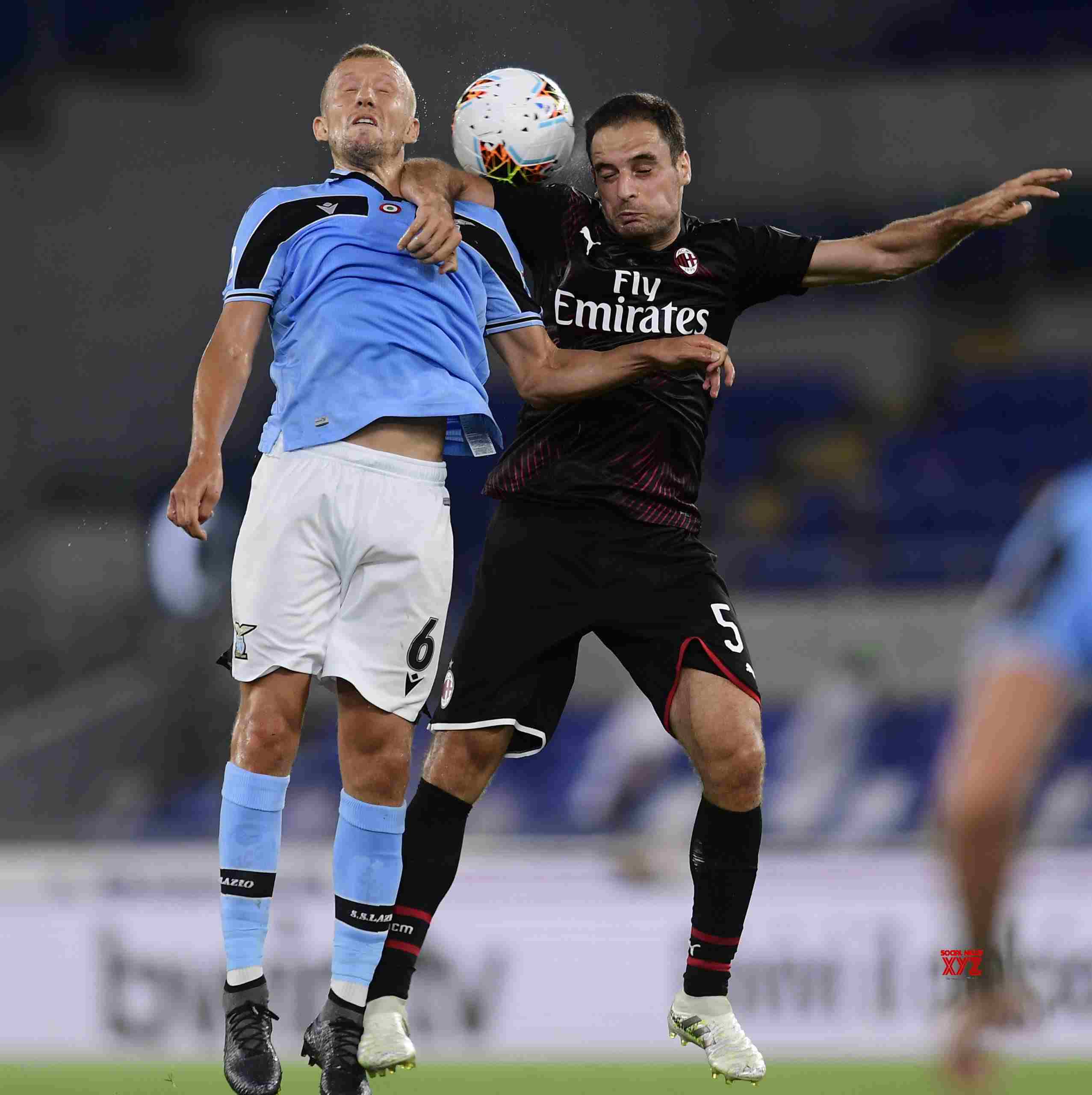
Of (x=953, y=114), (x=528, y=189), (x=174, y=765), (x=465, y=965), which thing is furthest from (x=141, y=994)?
(x=953, y=114)

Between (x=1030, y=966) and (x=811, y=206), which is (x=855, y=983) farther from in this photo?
(x=811, y=206)

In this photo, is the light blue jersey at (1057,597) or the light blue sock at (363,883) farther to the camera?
the light blue sock at (363,883)

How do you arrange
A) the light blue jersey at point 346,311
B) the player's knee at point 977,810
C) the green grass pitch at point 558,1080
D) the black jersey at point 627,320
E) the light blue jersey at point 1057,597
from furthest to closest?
the green grass pitch at point 558,1080 < the black jersey at point 627,320 < the light blue jersey at point 346,311 < the light blue jersey at point 1057,597 < the player's knee at point 977,810

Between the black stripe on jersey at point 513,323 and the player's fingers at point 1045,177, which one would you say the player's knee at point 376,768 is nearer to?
the black stripe on jersey at point 513,323

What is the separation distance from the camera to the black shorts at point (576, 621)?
3.66m

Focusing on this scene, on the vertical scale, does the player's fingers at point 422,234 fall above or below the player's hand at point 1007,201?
below

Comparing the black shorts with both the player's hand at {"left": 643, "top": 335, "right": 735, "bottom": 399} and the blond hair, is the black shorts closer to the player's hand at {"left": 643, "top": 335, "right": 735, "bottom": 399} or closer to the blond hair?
the player's hand at {"left": 643, "top": 335, "right": 735, "bottom": 399}

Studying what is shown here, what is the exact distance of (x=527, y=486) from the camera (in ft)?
12.5

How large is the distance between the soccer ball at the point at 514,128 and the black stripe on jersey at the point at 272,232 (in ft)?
1.44

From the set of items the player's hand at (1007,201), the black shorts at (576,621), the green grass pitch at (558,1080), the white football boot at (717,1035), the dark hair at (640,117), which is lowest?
the green grass pitch at (558,1080)

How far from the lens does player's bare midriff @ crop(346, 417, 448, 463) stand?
139 inches

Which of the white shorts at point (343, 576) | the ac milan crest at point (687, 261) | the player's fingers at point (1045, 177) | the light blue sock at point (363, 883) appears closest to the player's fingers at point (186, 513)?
the white shorts at point (343, 576)

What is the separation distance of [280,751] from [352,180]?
4.11ft

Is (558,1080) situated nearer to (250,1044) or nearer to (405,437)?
(250,1044)
